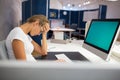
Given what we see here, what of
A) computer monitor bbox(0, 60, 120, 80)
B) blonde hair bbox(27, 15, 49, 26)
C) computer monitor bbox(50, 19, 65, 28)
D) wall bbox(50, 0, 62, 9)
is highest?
wall bbox(50, 0, 62, 9)

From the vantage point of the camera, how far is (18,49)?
1213 millimetres

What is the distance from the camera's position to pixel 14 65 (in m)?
0.28

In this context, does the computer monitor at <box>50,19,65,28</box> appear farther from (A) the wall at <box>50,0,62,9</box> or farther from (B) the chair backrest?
(B) the chair backrest

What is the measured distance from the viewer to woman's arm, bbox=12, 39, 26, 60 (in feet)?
3.96

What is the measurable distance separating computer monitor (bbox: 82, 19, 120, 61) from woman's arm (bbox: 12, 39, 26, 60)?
0.58 m

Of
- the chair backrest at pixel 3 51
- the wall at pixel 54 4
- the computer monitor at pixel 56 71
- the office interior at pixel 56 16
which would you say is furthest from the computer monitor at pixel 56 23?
the computer monitor at pixel 56 71

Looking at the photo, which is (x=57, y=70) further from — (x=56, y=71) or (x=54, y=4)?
(x=54, y=4)

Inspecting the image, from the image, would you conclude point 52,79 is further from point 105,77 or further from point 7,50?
point 7,50

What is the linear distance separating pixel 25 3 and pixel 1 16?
A: 194 cm

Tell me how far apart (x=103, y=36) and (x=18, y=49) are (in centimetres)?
66

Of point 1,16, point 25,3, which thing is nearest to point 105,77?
point 1,16

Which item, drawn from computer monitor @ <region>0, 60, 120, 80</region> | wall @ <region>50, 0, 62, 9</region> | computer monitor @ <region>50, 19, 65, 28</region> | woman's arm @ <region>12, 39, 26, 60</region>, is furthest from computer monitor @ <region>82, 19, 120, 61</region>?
wall @ <region>50, 0, 62, 9</region>

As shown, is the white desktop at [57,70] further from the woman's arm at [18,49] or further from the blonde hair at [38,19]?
the blonde hair at [38,19]

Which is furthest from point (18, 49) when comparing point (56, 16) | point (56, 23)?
point (56, 16)
